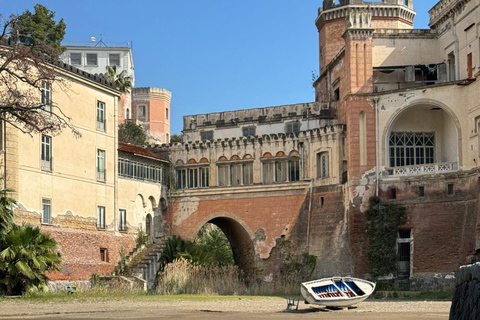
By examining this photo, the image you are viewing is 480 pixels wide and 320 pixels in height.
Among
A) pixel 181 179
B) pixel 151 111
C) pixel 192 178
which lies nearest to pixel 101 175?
pixel 192 178

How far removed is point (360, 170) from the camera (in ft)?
165

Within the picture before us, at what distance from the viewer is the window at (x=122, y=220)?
169 ft

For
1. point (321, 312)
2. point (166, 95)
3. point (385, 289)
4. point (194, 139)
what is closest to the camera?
point (321, 312)

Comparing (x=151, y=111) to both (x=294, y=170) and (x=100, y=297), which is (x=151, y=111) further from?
(x=100, y=297)

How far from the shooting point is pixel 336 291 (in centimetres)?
3484

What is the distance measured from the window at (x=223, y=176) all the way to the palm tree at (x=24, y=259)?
21.0 meters

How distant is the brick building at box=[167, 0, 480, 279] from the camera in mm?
47812

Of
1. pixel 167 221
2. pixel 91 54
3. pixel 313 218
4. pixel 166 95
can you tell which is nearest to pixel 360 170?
pixel 313 218

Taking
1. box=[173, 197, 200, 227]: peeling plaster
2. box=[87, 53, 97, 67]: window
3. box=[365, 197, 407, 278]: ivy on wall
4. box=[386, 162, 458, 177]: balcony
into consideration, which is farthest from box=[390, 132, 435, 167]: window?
box=[87, 53, 97, 67]: window

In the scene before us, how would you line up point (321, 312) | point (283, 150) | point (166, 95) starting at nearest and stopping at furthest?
1. point (321, 312)
2. point (283, 150)
3. point (166, 95)

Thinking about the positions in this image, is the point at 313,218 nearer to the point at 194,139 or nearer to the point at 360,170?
the point at 360,170

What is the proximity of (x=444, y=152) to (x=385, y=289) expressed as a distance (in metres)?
9.03

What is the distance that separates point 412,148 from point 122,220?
17.3 m

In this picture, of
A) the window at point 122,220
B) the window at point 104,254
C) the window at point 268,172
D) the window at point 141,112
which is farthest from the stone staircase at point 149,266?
the window at point 141,112
